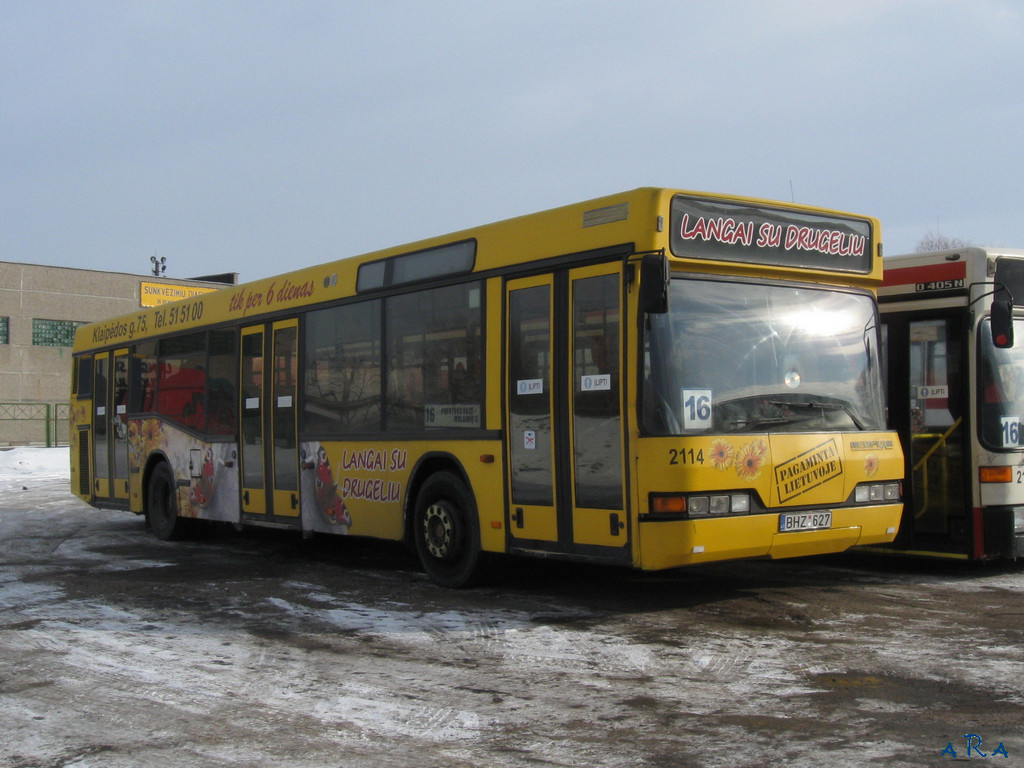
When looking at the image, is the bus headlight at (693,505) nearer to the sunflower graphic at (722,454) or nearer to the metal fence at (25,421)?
the sunflower graphic at (722,454)

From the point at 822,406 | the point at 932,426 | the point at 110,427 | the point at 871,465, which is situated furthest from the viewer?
the point at 110,427

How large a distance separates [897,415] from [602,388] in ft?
12.1

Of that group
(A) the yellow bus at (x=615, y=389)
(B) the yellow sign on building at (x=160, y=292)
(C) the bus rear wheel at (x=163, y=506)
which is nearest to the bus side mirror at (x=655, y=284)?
(A) the yellow bus at (x=615, y=389)

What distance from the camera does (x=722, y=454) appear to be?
24.2 feet

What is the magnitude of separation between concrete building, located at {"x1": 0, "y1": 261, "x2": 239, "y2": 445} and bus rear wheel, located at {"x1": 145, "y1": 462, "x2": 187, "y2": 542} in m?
32.1

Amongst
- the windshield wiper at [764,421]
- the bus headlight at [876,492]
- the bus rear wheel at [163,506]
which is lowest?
the bus rear wheel at [163,506]

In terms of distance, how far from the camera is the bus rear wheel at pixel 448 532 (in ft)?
29.7

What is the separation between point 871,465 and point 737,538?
4.60 feet

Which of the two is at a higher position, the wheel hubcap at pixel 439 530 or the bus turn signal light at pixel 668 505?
the bus turn signal light at pixel 668 505

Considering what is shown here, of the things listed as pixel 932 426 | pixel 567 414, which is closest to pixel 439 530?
pixel 567 414

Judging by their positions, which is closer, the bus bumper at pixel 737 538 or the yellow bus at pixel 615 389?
the bus bumper at pixel 737 538

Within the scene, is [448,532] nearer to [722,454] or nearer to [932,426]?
[722,454]

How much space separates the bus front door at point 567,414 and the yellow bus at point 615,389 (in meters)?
0.02

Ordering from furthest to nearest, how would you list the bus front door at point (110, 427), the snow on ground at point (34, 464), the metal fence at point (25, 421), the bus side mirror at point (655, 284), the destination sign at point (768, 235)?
the metal fence at point (25, 421) < the snow on ground at point (34, 464) < the bus front door at point (110, 427) < the destination sign at point (768, 235) < the bus side mirror at point (655, 284)
